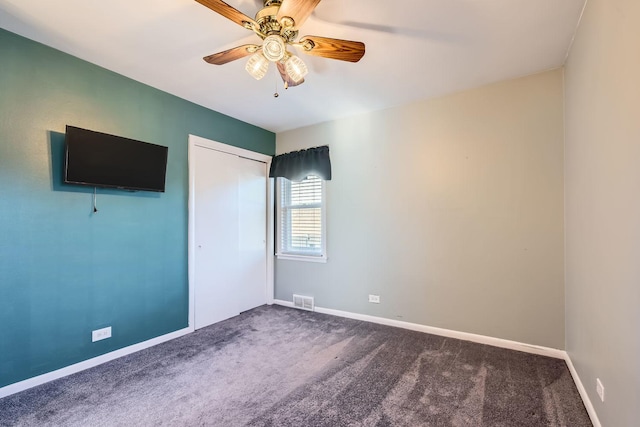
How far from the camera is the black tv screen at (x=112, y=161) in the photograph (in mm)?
2355

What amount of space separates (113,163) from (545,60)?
3825 mm

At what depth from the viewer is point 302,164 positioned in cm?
411

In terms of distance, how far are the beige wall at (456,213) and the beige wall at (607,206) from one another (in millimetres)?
376

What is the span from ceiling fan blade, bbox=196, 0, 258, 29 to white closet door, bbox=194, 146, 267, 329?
201 centimetres

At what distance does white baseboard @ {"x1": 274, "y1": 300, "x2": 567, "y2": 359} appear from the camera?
2654 millimetres

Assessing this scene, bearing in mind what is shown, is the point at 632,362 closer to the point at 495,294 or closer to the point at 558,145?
the point at 495,294

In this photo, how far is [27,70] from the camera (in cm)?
225

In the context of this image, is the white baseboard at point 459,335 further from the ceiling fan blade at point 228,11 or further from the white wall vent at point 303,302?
the ceiling fan blade at point 228,11

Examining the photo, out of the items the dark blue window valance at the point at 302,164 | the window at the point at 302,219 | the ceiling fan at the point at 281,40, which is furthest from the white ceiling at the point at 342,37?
the window at the point at 302,219

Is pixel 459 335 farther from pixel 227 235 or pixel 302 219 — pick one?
pixel 227 235

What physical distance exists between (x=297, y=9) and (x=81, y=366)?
10.4 ft

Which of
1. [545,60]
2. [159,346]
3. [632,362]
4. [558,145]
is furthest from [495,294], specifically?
[159,346]

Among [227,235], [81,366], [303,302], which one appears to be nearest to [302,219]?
[227,235]

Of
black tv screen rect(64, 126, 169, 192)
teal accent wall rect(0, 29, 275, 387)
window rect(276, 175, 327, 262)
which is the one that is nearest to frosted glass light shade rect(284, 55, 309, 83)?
black tv screen rect(64, 126, 169, 192)
